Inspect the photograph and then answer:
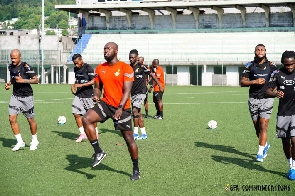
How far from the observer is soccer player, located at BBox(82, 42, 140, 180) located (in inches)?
364

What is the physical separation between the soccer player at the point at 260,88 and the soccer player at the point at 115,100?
2.73 m

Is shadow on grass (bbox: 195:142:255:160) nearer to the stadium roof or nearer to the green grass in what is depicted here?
the green grass

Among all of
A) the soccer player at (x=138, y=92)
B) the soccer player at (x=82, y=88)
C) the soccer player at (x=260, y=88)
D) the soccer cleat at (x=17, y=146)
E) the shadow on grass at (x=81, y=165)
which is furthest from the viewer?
the soccer player at (x=138, y=92)

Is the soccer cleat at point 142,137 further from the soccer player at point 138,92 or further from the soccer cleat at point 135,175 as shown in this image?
the soccer cleat at point 135,175

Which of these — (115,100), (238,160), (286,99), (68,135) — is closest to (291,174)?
(286,99)

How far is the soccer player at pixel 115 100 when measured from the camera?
30.3 ft

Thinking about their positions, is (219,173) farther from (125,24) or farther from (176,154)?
(125,24)

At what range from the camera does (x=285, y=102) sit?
30.8ft

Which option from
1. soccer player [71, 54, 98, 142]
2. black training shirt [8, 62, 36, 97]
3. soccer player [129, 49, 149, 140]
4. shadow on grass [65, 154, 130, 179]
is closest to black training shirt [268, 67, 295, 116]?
shadow on grass [65, 154, 130, 179]

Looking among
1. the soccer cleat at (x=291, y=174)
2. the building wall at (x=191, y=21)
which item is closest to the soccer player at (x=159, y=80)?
the soccer cleat at (x=291, y=174)

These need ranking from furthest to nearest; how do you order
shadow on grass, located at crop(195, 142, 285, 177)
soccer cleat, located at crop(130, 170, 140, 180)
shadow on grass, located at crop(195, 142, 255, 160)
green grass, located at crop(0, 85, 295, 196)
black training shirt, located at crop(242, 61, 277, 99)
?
shadow on grass, located at crop(195, 142, 255, 160)
black training shirt, located at crop(242, 61, 277, 99)
shadow on grass, located at crop(195, 142, 285, 177)
soccer cleat, located at crop(130, 170, 140, 180)
green grass, located at crop(0, 85, 295, 196)

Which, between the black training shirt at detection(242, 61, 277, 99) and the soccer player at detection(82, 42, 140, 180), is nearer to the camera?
the soccer player at detection(82, 42, 140, 180)

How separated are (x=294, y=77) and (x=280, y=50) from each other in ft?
149

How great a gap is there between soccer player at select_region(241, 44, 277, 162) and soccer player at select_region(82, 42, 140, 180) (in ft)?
8.94
